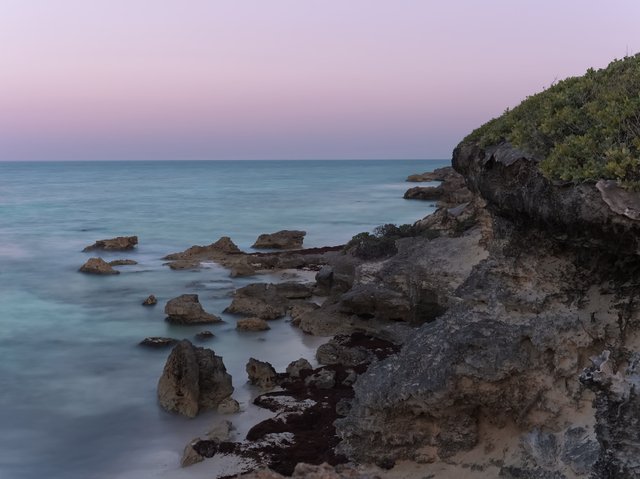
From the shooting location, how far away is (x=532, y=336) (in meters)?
7.60

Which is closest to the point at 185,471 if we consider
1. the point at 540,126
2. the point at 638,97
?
the point at 540,126

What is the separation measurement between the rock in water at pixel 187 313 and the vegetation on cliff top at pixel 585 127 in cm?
1267

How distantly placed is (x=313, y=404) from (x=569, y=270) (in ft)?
21.4

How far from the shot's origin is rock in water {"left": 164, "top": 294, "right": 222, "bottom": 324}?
19656 millimetres

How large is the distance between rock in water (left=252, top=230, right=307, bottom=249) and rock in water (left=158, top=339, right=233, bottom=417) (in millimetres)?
21758

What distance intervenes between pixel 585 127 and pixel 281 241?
2863 cm

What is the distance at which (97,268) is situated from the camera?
1155 inches

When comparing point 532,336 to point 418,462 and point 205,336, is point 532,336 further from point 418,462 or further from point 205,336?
point 205,336

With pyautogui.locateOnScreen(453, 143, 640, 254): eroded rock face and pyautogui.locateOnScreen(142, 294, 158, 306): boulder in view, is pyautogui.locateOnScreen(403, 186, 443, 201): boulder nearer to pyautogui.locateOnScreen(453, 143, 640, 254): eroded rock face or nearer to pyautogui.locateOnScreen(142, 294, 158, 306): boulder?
pyautogui.locateOnScreen(142, 294, 158, 306): boulder

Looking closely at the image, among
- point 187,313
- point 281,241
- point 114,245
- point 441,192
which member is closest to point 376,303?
point 187,313

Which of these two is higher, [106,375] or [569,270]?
[569,270]

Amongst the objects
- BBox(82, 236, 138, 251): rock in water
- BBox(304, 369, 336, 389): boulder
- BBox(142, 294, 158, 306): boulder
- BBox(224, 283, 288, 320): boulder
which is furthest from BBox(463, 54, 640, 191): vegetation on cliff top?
BBox(82, 236, 138, 251): rock in water

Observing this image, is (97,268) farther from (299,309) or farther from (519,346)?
(519,346)

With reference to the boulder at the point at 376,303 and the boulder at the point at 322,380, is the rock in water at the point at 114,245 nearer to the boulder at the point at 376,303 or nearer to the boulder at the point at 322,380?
the boulder at the point at 376,303
